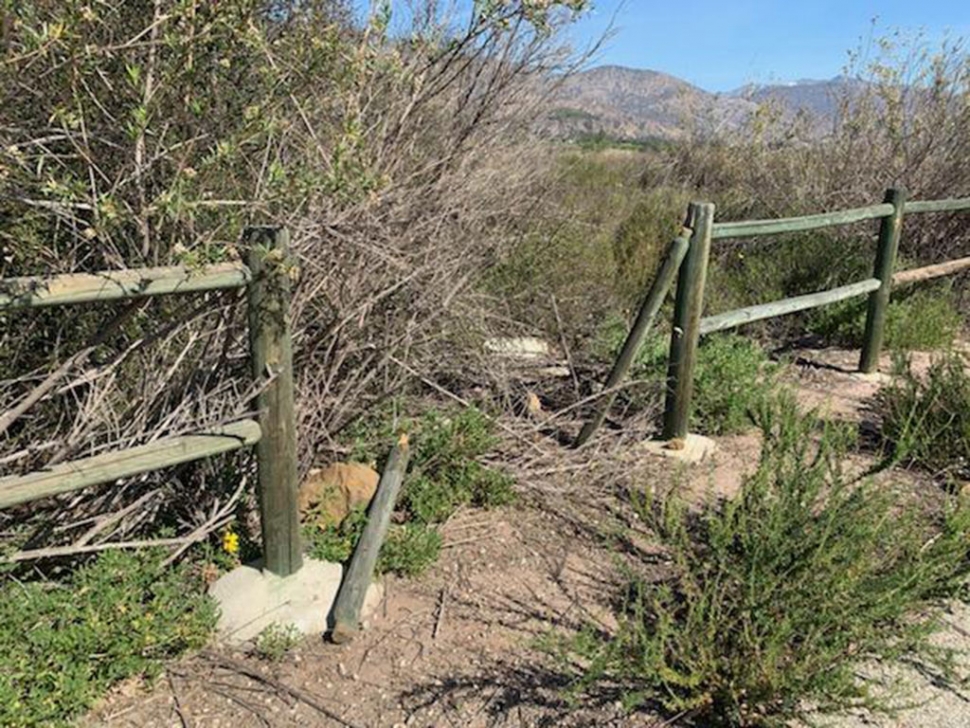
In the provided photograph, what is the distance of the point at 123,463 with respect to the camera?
2.83m

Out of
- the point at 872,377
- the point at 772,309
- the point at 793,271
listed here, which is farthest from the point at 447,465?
the point at 793,271

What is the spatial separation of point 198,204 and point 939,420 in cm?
393

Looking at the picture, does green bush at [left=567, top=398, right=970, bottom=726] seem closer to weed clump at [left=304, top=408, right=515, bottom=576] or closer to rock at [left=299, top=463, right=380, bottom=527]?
weed clump at [left=304, top=408, right=515, bottom=576]

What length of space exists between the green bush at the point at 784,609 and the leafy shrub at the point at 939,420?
1286 mm

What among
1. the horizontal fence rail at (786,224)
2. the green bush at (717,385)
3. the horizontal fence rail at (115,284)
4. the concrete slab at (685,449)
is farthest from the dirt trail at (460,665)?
the horizontal fence rail at (786,224)

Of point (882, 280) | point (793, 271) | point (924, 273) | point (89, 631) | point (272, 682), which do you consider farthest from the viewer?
point (793, 271)

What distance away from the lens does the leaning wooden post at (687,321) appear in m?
4.64

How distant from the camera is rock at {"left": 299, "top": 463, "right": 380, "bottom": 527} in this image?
3.75 meters

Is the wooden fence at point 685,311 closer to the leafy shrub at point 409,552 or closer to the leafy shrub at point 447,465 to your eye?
the leafy shrub at point 447,465

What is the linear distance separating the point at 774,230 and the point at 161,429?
11.7ft

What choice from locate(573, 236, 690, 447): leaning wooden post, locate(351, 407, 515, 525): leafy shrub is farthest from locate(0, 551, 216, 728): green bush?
locate(573, 236, 690, 447): leaning wooden post

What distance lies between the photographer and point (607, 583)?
11.7ft

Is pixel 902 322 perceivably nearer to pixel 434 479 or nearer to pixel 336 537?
pixel 434 479

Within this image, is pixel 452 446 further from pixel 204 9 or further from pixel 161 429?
pixel 204 9
